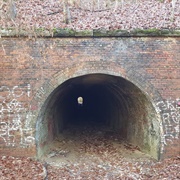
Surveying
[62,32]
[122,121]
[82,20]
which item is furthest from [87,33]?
[122,121]

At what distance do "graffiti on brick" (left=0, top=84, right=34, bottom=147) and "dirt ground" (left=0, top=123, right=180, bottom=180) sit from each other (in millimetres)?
634

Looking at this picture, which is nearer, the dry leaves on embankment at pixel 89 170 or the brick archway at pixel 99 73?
the dry leaves on embankment at pixel 89 170

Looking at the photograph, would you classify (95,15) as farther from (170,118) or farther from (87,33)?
(170,118)

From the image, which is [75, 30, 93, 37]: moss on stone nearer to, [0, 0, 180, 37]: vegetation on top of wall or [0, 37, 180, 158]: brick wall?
[0, 0, 180, 37]: vegetation on top of wall

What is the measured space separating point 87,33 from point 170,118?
12.5 feet

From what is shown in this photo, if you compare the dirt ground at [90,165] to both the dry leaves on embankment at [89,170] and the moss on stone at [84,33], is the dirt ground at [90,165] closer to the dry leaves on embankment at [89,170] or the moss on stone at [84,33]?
the dry leaves on embankment at [89,170]

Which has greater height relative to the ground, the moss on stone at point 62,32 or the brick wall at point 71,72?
the moss on stone at point 62,32

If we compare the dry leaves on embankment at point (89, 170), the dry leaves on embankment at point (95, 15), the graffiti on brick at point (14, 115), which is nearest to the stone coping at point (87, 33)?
the dry leaves on embankment at point (95, 15)

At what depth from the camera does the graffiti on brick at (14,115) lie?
8.34 meters

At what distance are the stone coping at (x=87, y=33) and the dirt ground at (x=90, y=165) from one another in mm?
3855

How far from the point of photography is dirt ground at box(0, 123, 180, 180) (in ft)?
24.3

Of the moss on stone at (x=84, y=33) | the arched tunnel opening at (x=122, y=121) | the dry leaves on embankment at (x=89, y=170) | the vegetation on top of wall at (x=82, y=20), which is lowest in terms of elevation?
the dry leaves on embankment at (x=89, y=170)

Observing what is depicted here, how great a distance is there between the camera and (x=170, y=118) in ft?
28.4

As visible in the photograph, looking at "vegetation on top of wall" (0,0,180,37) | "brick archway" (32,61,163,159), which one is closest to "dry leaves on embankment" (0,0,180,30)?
"vegetation on top of wall" (0,0,180,37)
